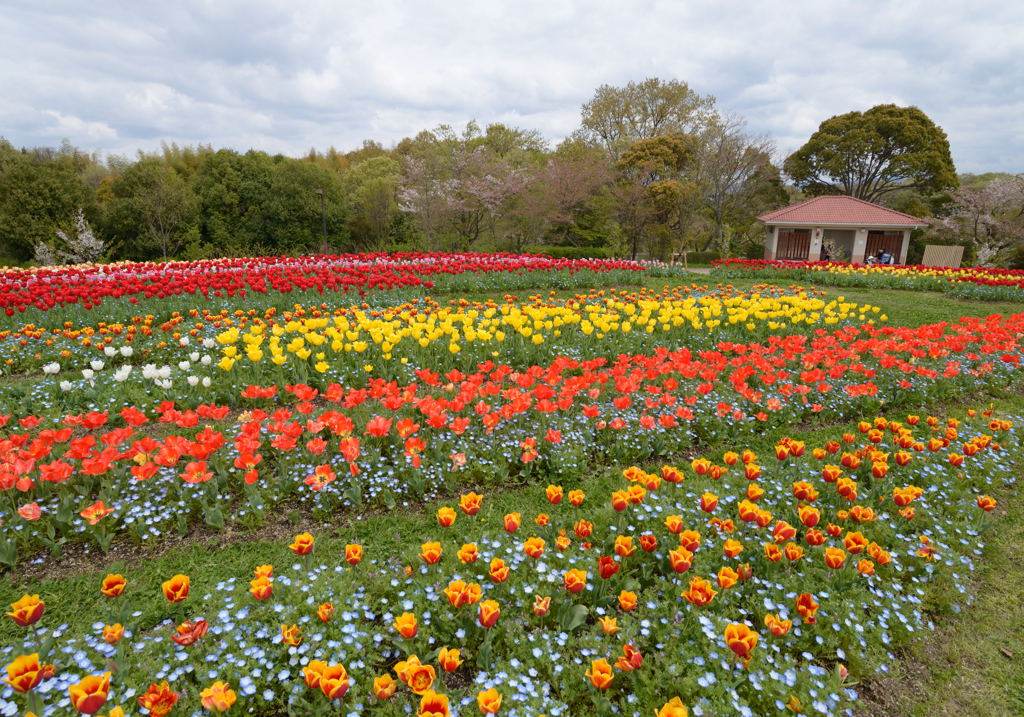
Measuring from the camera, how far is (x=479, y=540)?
3316mm

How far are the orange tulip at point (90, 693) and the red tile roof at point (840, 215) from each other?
3852cm

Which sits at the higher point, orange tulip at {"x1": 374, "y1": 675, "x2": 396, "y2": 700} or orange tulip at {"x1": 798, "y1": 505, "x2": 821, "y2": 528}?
orange tulip at {"x1": 798, "y1": 505, "x2": 821, "y2": 528}

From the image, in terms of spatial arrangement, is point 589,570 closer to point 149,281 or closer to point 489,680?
point 489,680

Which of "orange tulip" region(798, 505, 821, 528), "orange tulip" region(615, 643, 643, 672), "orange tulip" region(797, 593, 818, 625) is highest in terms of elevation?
"orange tulip" region(798, 505, 821, 528)

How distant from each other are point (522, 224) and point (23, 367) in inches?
1021

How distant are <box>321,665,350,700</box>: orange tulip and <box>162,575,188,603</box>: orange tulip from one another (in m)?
0.77

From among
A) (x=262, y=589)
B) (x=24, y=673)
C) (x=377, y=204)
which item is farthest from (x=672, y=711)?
(x=377, y=204)

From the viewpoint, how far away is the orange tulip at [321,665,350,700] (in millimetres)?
1758

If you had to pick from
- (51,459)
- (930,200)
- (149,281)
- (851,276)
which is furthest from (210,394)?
(930,200)

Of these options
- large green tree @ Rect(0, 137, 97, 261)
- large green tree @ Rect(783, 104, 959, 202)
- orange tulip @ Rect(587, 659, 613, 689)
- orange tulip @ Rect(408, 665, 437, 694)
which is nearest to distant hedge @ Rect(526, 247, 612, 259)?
large green tree @ Rect(783, 104, 959, 202)

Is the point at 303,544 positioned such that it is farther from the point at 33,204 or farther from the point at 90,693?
the point at 33,204

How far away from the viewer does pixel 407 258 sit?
1664cm

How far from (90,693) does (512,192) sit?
2938 cm

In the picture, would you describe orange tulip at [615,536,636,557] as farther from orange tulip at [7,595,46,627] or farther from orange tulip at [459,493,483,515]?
orange tulip at [7,595,46,627]
